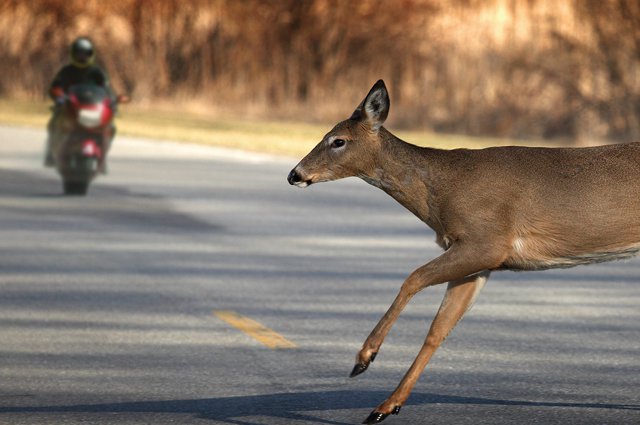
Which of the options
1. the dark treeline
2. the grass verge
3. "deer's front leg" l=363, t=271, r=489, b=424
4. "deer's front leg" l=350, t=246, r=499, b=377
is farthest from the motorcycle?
the dark treeline

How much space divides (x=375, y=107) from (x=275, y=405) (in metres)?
1.66

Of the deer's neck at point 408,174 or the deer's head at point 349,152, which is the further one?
the deer's head at point 349,152

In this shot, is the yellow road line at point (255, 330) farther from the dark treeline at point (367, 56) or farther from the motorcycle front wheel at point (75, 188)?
the dark treeline at point (367, 56)

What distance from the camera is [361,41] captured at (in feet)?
146

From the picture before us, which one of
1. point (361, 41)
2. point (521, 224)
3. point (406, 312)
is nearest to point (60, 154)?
point (406, 312)

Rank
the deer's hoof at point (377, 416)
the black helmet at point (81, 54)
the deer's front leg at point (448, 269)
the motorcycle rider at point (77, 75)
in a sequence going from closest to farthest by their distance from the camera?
the deer's hoof at point (377, 416), the deer's front leg at point (448, 269), the motorcycle rider at point (77, 75), the black helmet at point (81, 54)

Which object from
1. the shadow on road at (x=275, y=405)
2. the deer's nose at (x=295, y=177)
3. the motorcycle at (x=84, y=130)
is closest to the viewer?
the shadow on road at (x=275, y=405)

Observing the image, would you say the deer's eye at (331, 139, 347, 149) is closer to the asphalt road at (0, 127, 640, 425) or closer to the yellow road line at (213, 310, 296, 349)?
the asphalt road at (0, 127, 640, 425)

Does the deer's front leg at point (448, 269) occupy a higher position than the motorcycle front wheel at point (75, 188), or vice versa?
the deer's front leg at point (448, 269)

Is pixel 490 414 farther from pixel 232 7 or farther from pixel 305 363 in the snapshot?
pixel 232 7

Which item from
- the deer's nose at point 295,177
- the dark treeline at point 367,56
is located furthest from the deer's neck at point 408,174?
the dark treeline at point 367,56

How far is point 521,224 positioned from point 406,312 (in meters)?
3.79

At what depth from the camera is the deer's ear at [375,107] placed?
8.93 metres

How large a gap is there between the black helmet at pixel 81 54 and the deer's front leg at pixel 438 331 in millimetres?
13338
